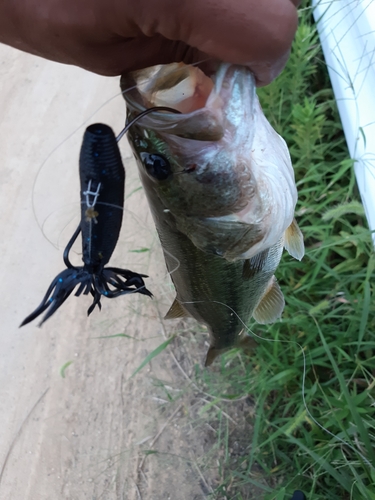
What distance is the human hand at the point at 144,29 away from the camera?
66cm

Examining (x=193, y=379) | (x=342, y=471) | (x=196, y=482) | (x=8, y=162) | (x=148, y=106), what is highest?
(x=8, y=162)

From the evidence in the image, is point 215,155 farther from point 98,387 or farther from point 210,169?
point 98,387

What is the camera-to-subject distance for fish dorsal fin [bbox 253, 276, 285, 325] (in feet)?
4.74

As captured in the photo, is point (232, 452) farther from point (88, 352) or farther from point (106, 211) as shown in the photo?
point (106, 211)

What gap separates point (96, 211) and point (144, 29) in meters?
0.32

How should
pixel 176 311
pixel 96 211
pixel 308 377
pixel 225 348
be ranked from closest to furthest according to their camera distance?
pixel 96 211
pixel 176 311
pixel 225 348
pixel 308 377

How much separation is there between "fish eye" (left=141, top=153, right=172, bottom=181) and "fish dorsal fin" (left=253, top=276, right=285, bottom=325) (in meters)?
0.70

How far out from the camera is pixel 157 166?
0.88m

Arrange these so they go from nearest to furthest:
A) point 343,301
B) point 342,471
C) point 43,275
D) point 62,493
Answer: point 342,471 → point 343,301 → point 62,493 → point 43,275

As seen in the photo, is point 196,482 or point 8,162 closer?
point 196,482

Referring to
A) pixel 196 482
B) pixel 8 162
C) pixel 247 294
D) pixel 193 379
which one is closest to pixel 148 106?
pixel 247 294

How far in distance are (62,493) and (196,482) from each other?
67cm

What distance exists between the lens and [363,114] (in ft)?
6.72

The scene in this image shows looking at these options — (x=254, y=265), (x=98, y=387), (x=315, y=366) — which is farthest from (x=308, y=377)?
(x=98, y=387)
